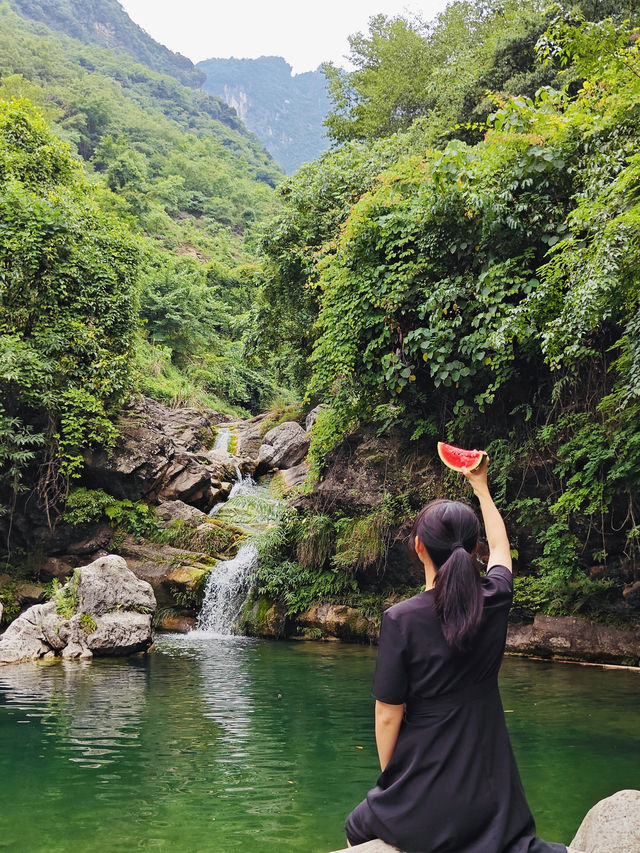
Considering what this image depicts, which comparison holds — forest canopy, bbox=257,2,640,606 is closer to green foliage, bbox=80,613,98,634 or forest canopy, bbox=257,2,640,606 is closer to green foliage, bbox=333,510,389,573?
green foliage, bbox=333,510,389,573

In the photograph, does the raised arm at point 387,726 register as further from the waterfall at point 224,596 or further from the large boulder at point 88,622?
the waterfall at point 224,596

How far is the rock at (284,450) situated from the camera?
852 inches

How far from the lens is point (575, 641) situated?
1140cm

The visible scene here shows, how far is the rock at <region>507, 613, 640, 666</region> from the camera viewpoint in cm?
1099

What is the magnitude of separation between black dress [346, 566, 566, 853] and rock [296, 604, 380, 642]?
1185 centimetres

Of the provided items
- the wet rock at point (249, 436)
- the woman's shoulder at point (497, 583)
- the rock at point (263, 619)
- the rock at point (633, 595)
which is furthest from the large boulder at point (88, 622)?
the woman's shoulder at point (497, 583)

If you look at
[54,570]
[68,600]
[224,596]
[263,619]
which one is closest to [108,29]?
[54,570]

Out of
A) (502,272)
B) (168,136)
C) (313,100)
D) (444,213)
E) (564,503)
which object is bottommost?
Answer: (564,503)

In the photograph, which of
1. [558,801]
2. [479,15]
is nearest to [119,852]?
[558,801]

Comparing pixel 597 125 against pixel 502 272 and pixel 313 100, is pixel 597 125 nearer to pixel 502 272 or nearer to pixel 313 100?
pixel 502 272

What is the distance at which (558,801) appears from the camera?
524 centimetres

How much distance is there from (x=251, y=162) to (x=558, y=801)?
71589 millimetres

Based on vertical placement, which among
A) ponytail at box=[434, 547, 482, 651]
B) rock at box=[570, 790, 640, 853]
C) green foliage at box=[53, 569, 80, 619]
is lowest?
green foliage at box=[53, 569, 80, 619]

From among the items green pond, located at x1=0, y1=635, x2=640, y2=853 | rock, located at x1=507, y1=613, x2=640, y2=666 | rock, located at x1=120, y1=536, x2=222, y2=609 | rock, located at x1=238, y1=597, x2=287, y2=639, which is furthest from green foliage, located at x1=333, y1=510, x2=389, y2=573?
rock, located at x1=120, y1=536, x2=222, y2=609
